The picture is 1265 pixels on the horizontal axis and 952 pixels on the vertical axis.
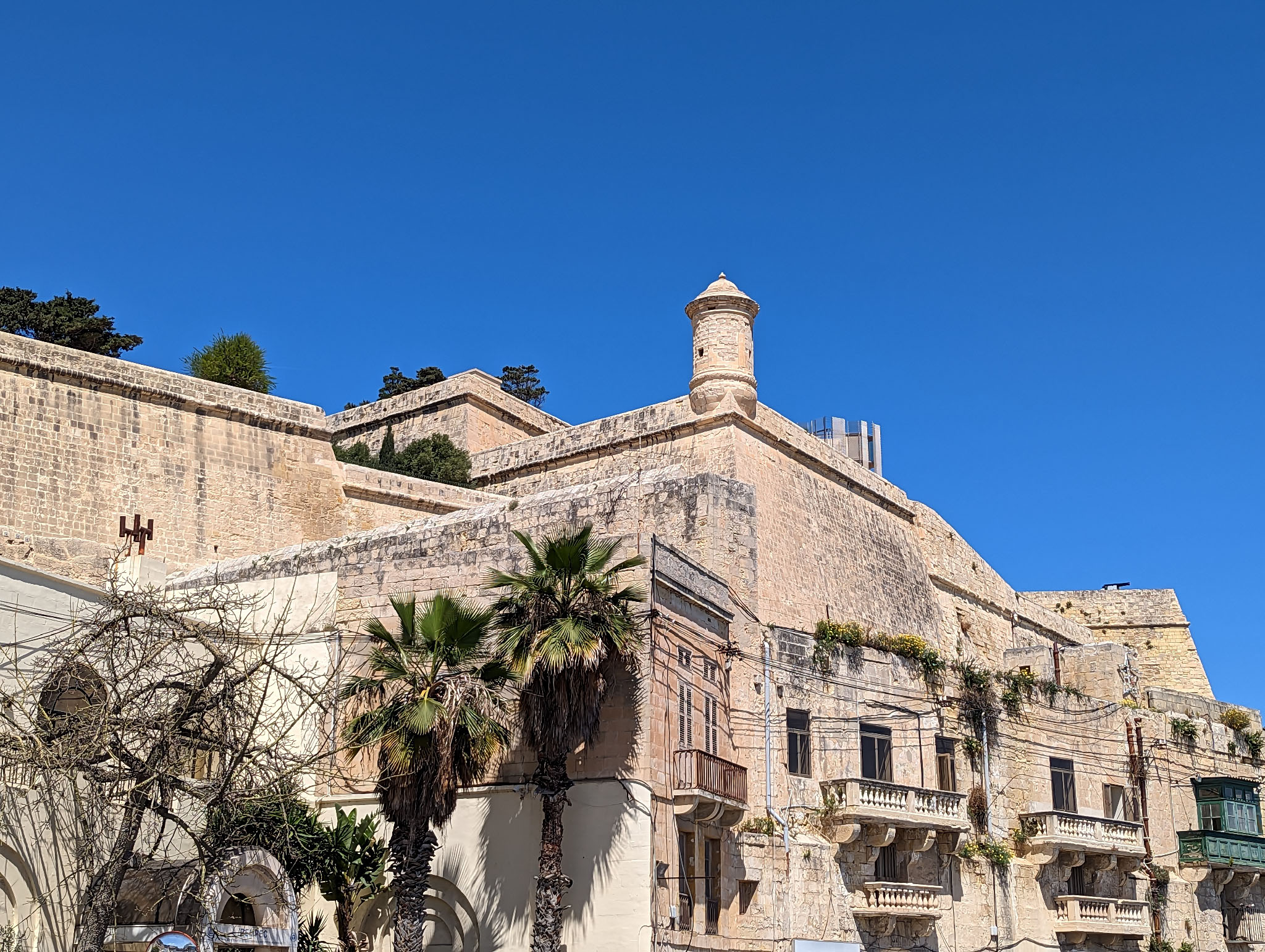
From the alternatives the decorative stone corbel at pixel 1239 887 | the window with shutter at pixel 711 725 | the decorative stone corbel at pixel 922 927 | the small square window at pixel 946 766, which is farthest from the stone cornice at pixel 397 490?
the decorative stone corbel at pixel 1239 887

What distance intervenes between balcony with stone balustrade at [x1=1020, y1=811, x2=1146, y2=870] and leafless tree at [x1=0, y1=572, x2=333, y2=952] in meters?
14.7

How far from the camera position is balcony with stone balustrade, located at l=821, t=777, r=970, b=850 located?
22.6 m

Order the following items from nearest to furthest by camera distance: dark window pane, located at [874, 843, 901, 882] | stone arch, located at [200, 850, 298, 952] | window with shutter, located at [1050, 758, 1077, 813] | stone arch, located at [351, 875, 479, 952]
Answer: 1. stone arch, located at [200, 850, 298, 952]
2. stone arch, located at [351, 875, 479, 952]
3. dark window pane, located at [874, 843, 901, 882]
4. window with shutter, located at [1050, 758, 1077, 813]

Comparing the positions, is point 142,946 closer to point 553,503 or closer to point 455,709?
point 455,709

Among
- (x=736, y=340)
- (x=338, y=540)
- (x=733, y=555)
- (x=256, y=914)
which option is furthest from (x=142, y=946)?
(x=736, y=340)

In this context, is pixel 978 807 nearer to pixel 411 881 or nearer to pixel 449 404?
pixel 411 881

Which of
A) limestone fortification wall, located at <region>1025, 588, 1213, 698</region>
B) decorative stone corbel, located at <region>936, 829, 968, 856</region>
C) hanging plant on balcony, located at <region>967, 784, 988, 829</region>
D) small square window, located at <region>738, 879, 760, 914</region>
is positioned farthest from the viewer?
limestone fortification wall, located at <region>1025, 588, 1213, 698</region>

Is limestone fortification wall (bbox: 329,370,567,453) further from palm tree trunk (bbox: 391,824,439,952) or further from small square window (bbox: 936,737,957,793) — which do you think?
palm tree trunk (bbox: 391,824,439,952)

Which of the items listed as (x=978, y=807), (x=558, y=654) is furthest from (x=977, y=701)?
(x=558, y=654)

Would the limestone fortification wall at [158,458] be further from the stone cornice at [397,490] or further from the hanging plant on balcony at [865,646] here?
the hanging plant on balcony at [865,646]

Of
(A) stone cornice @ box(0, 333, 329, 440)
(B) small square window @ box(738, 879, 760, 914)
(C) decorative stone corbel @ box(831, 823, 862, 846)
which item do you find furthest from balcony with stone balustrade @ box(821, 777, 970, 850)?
(A) stone cornice @ box(0, 333, 329, 440)

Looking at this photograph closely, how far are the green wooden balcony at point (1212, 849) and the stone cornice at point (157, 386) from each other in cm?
2024

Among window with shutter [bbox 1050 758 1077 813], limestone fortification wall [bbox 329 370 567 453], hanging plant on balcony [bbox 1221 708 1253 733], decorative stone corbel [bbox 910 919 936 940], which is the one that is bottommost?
decorative stone corbel [bbox 910 919 936 940]

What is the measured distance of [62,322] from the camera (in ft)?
121
